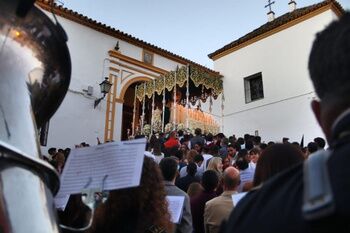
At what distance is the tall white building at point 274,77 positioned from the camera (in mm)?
15164

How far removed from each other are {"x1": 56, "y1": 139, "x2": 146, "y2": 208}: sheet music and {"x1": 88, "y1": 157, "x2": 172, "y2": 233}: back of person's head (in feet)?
1.59

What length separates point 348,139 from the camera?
2.40ft

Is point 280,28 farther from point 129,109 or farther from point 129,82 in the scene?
point 129,109

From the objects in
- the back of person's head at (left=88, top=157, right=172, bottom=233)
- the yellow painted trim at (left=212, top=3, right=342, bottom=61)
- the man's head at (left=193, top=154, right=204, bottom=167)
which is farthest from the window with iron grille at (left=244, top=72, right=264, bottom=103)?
the back of person's head at (left=88, top=157, right=172, bottom=233)

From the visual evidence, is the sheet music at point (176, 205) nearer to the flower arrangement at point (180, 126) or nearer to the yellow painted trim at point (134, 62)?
the flower arrangement at point (180, 126)

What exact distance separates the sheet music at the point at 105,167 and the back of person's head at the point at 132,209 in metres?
0.49

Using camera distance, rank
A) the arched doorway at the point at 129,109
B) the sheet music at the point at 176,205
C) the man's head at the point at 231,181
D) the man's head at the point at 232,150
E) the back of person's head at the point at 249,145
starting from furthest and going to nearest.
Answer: the arched doorway at the point at 129,109 → the back of person's head at the point at 249,145 → the man's head at the point at 232,150 → the man's head at the point at 231,181 → the sheet music at the point at 176,205

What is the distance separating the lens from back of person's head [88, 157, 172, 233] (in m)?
1.91

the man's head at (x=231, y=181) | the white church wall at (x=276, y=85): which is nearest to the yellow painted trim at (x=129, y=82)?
the white church wall at (x=276, y=85)

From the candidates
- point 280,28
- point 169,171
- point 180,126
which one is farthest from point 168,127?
point 169,171

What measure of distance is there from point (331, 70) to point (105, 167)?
36.8 inches

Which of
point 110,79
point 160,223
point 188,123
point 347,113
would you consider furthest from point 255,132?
point 347,113

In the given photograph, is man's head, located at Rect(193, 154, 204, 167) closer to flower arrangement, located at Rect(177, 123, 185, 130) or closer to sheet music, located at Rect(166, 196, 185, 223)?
sheet music, located at Rect(166, 196, 185, 223)

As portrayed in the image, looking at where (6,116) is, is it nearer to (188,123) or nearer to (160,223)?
(160,223)
